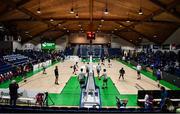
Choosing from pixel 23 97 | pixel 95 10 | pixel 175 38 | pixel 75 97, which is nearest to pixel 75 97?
pixel 75 97

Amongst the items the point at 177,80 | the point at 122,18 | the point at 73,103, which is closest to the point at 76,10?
the point at 122,18

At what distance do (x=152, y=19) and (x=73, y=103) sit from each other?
62.5 ft

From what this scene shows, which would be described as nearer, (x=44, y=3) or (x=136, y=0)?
(x=136, y=0)

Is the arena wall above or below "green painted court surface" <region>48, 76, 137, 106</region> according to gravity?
above

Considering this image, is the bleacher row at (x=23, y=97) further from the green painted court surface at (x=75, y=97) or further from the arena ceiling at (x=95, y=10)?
the arena ceiling at (x=95, y=10)

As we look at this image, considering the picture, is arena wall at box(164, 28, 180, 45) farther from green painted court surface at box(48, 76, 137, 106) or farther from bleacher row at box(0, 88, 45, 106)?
bleacher row at box(0, 88, 45, 106)

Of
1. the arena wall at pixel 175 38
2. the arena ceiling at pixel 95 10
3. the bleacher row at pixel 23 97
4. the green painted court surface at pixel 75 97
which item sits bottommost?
the green painted court surface at pixel 75 97

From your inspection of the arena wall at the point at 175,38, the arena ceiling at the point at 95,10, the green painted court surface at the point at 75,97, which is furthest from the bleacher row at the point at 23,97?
the arena wall at the point at 175,38

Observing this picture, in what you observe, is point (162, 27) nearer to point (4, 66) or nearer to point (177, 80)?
point (177, 80)

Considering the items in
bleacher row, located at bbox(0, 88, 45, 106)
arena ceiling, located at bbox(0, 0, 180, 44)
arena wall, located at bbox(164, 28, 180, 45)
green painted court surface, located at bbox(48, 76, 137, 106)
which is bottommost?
green painted court surface, located at bbox(48, 76, 137, 106)

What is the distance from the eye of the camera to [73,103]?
56.6 ft

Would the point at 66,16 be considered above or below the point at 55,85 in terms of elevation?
above

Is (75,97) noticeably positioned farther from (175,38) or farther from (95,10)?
(175,38)

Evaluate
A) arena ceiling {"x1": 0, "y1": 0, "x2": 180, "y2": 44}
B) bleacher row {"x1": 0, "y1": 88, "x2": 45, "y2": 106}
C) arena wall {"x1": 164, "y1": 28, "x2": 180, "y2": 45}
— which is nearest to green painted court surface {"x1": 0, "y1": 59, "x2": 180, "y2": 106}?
bleacher row {"x1": 0, "y1": 88, "x2": 45, "y2": 106}
